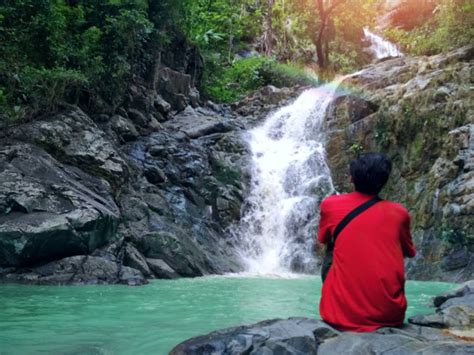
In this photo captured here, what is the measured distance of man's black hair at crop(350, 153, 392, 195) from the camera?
3221mm

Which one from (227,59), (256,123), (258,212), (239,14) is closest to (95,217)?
(258,212)

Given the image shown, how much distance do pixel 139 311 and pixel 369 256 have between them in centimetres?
381

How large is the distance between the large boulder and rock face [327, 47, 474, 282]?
23.0 ft

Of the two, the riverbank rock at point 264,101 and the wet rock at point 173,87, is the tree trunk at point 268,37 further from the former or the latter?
the wet rock at point 173,87

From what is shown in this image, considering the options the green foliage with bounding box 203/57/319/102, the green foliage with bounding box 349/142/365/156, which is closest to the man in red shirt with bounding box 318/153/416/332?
the green foliage with bounding box 349/142/365/156

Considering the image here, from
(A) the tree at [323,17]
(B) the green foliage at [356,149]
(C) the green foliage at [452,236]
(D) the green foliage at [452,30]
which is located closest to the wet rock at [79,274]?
(C) the green foliage at [452,236]

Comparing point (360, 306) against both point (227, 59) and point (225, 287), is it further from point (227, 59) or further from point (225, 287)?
point (227, 59)

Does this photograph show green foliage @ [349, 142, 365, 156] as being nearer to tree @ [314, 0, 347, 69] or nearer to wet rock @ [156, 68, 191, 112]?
wet rock @ [156, 68, 191, 112]

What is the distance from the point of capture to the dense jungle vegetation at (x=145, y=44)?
11.7 meters

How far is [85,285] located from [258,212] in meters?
6.58

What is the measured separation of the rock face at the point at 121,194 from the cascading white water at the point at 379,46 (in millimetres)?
15785

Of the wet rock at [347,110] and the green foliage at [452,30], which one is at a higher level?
the green foliage at [452,30]

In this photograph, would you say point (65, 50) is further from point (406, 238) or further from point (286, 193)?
point (406, 238)

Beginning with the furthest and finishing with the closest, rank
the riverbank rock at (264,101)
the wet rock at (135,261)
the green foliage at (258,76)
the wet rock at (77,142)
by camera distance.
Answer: the green foliage at (258,76)
the riverbank rock at (264,101)
the wet rock at (77,142)
the wet rock at (135,261)
